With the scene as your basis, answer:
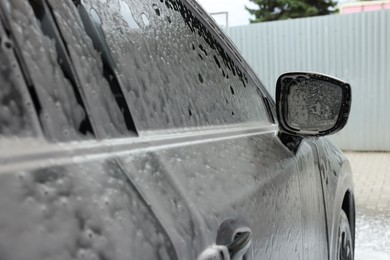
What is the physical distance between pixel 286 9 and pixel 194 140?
21.9 metres

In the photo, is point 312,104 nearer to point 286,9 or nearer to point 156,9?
point 156,9

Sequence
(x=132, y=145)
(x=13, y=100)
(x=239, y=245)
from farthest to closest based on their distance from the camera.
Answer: (x=239, y=245)
(x=132, y=145)
(x=13, y=100)

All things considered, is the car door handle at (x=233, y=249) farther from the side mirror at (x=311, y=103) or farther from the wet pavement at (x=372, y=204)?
the wet pavement at (x=372, y=204)

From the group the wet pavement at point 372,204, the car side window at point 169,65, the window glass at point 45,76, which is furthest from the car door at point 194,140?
the wet pavement at point 372,204

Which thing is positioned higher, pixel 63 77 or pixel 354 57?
pixel 63 77

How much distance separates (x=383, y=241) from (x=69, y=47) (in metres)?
4.24

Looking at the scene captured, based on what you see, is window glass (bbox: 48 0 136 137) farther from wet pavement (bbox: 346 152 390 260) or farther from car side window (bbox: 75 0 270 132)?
wet pavement (bbox: 346 152 390 260)

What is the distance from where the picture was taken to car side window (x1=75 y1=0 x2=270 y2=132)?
115 cm

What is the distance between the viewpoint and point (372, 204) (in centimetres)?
574

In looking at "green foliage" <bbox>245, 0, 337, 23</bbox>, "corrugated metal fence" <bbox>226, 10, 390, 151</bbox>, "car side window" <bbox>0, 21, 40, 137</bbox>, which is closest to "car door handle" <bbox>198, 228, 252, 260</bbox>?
"car side window" <bbox>0, 21, 40, 137</bbox>

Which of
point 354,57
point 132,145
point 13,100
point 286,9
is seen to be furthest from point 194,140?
point 286,9

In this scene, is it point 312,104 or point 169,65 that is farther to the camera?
point 312,104

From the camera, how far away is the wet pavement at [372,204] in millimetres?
4348

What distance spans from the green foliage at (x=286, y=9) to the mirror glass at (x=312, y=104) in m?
20.4
